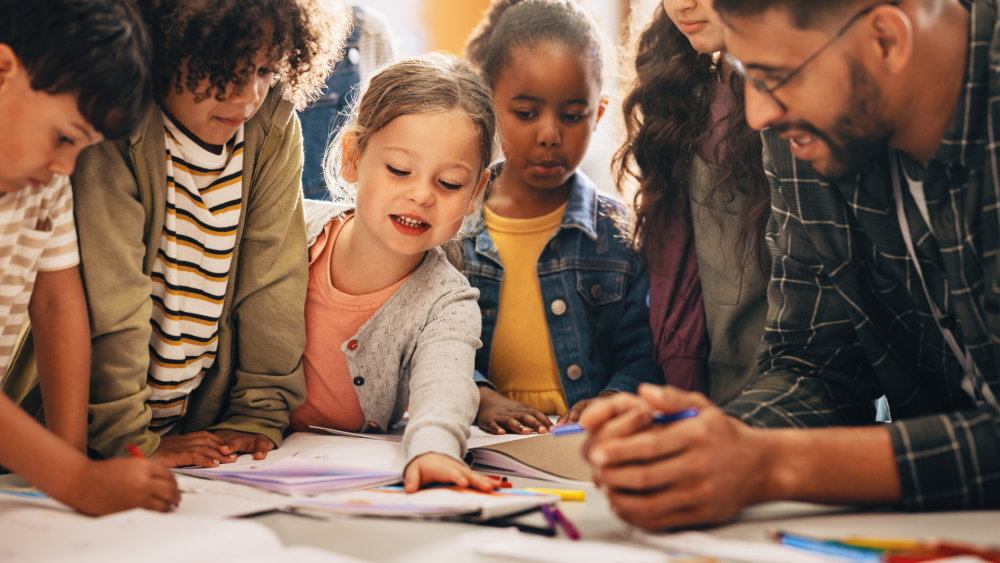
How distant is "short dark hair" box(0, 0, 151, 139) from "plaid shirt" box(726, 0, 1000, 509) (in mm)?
860

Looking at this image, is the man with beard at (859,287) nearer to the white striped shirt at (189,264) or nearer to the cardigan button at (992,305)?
the cardigan button at (992,305)

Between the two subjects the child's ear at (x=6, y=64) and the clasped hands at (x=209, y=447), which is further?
the clasped hands at (x=209, y=447)

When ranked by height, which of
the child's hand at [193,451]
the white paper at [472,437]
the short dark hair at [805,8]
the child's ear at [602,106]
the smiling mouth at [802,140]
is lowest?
the child's hand at [193,451]

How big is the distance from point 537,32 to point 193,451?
115 cm

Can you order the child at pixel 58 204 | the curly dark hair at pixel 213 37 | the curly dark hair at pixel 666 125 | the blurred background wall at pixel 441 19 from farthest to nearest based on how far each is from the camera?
the blurred background wall at pixel 441 19
the curly dark hair at pixel 666 125
the curly dark hair at pixel 213 37
the child at pixel 58 204

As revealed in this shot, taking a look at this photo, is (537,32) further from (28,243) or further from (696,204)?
(28,243)

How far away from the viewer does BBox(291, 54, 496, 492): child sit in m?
1.29

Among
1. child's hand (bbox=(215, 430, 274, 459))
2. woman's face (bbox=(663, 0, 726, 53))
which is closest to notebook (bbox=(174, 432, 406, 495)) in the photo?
child's hand (bbox=(215, 430, 274, 459))

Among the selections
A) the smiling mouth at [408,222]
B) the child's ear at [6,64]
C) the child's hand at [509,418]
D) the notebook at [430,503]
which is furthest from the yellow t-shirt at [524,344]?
the child's ear at [6,64]

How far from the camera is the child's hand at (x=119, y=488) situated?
0.80 metres

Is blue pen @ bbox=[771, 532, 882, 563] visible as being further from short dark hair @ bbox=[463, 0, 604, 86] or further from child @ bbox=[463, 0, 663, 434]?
short dark hair @ bbox=[463, 0, 604, 86]

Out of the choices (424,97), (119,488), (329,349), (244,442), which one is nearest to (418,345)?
(329,349)

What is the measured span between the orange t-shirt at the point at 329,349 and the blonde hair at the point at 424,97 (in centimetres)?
27

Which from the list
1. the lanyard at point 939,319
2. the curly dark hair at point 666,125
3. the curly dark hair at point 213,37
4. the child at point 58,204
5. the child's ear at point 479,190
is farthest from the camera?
the curly dark hair at point 666,125
